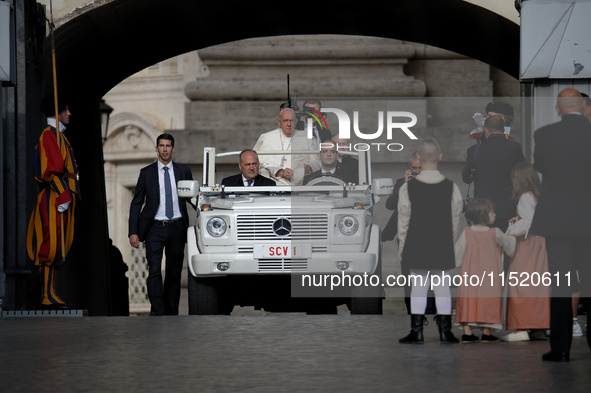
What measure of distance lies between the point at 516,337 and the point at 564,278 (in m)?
1.52

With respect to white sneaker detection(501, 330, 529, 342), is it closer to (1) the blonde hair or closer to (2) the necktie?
(1) the blonde hair

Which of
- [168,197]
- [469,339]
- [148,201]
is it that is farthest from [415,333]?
[148,201]

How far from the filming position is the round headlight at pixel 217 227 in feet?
40.0

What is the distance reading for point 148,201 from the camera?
535 inches

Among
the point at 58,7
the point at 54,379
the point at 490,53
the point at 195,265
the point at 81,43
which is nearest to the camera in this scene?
the point at 54,379

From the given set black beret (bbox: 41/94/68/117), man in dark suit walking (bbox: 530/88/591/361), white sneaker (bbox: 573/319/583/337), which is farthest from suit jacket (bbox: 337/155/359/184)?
man in dark suit walking (bbox: 530/88/591/361)

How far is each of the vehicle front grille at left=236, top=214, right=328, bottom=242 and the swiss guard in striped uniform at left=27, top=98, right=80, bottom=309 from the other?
161 cm

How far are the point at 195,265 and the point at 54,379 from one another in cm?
466

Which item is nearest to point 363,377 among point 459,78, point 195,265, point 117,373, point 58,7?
point 117,373

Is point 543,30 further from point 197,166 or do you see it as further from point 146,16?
point 197,166

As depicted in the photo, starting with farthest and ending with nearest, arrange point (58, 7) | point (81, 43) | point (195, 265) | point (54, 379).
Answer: point (81, 43)
point (58, 7)
point (195, 265)
point (54, 379)

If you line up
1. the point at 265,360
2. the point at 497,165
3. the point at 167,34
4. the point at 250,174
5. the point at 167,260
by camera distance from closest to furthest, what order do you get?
the point at 265,360 < the point at 497,165 < the point at 250,174 < the point at 167,260 < the point at 167,34

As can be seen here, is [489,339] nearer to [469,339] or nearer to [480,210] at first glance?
[469,339]

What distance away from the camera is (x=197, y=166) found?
2039 centimetres
